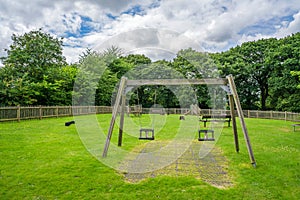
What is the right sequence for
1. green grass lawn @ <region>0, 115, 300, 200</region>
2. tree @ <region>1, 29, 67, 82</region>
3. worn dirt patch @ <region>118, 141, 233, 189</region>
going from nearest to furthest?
green grass lawn @ <region>0, 115, 300, 200</region> < worn dirt patch @ <region>118, 141, 233, 189</region> < tree @ <region>1, 29, 67, 82</region>

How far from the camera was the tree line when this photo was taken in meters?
18.6

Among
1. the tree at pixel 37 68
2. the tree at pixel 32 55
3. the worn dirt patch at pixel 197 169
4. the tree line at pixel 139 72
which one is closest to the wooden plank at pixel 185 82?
the worn dirt patch at pixel 197 169

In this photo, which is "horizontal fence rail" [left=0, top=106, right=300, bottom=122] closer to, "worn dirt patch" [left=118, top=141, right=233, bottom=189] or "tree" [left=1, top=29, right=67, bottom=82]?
"tree" [left=1, top=29, right=67, bottom=82]

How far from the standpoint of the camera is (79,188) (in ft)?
11.9

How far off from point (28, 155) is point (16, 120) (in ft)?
31.9

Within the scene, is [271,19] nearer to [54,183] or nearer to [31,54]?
[31,54]

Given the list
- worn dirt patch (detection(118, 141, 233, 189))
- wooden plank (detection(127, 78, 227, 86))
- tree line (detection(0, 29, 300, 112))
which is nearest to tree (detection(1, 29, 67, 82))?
tree line (detection(0, 29, 300, 112))

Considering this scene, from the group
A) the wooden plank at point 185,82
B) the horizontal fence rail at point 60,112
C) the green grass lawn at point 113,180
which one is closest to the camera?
the green grass lawn at point 113,180

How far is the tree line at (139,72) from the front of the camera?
18617 mm

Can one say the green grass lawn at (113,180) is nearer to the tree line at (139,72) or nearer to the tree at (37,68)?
the tree line at (139,72)

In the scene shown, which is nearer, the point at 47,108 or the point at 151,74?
the point at 47,108

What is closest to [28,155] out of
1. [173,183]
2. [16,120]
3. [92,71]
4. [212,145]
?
[173,183]

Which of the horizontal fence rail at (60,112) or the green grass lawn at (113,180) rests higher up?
the horizontal fence rail at (60,112)

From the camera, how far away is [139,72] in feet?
95.4
